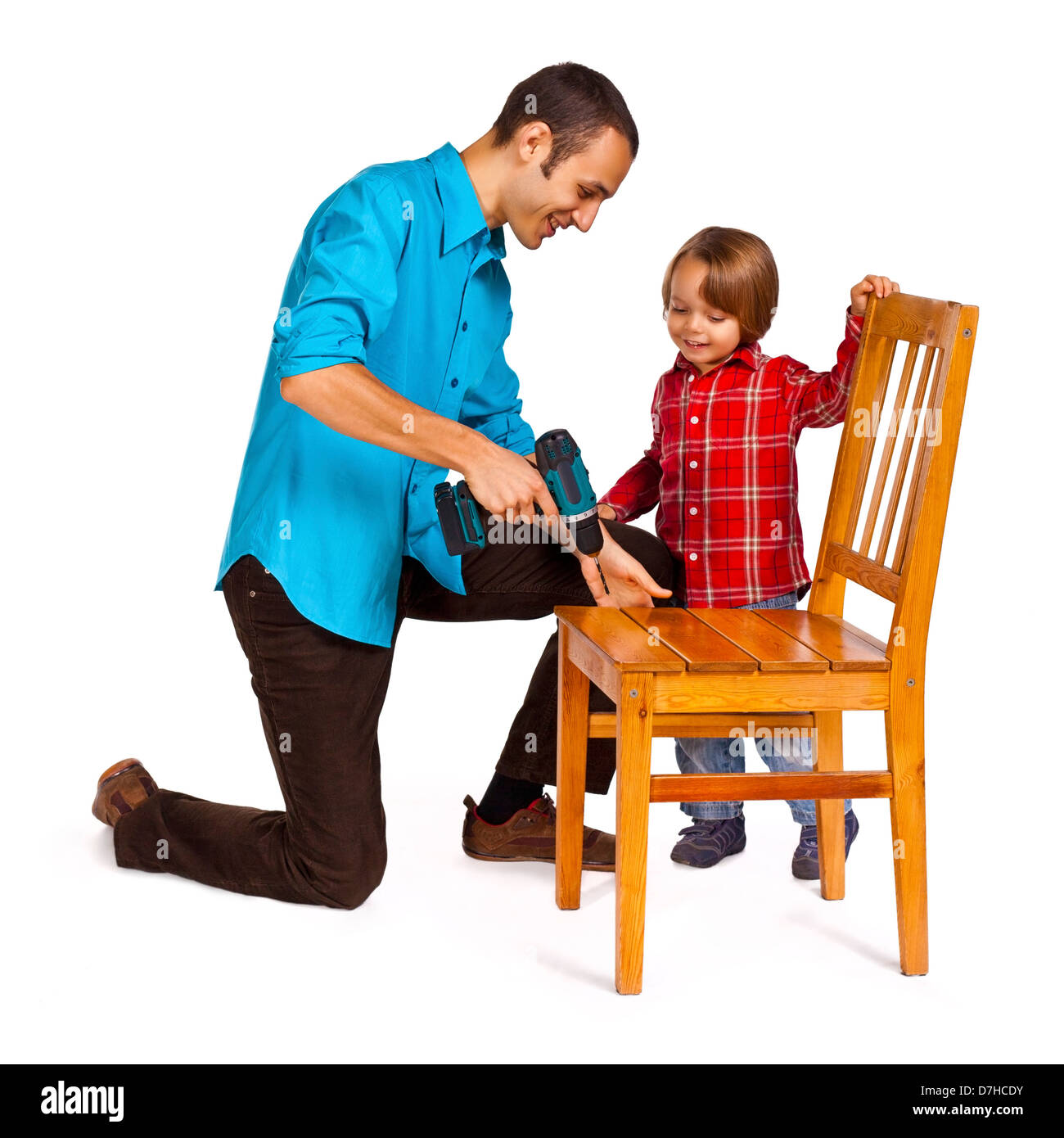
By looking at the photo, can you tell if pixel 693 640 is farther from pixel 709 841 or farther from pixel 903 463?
pixel 709 841

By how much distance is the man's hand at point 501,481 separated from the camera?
2.19 meters

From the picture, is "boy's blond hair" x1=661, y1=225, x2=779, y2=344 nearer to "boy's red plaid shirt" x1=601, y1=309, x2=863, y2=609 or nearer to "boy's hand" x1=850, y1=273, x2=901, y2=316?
"boy's red plaid shirt" x1=601, y1=309, x2=863, y2=609

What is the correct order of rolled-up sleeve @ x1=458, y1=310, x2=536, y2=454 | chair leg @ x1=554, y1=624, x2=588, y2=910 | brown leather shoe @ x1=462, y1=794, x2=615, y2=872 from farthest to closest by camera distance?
brown leather shoe @ x1=462, y1=794, x2=615, y2=872 < rolled-up sleeve @ x1=458, y1=310, x2=536, y2=454 < chair leg @ x1=554, y1=624, x2=588, y2=910

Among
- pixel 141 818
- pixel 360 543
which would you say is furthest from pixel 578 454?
pixel 141 818

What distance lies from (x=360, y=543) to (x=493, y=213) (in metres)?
0.66

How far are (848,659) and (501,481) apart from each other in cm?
65

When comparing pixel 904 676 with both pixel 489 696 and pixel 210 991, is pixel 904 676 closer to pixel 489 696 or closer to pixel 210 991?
pixel 210 991

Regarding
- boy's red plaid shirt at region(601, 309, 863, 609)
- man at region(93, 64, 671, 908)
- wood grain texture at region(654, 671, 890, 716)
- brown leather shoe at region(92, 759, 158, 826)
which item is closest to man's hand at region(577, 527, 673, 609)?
man at region(93, 64, 671, 908)

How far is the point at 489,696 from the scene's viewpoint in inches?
161

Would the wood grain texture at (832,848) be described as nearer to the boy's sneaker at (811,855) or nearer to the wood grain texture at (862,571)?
the boy's sneaker at (811,855)

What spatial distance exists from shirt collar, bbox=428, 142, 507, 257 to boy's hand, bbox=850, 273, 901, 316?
2.33ft

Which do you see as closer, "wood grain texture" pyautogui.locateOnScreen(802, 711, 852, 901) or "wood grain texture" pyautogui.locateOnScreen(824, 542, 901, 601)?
"wood grain texture" pyautogui.locateOnScreen(824, 542, 901, 601)

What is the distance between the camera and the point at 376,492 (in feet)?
8.49

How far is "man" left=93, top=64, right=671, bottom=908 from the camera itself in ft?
7.57
